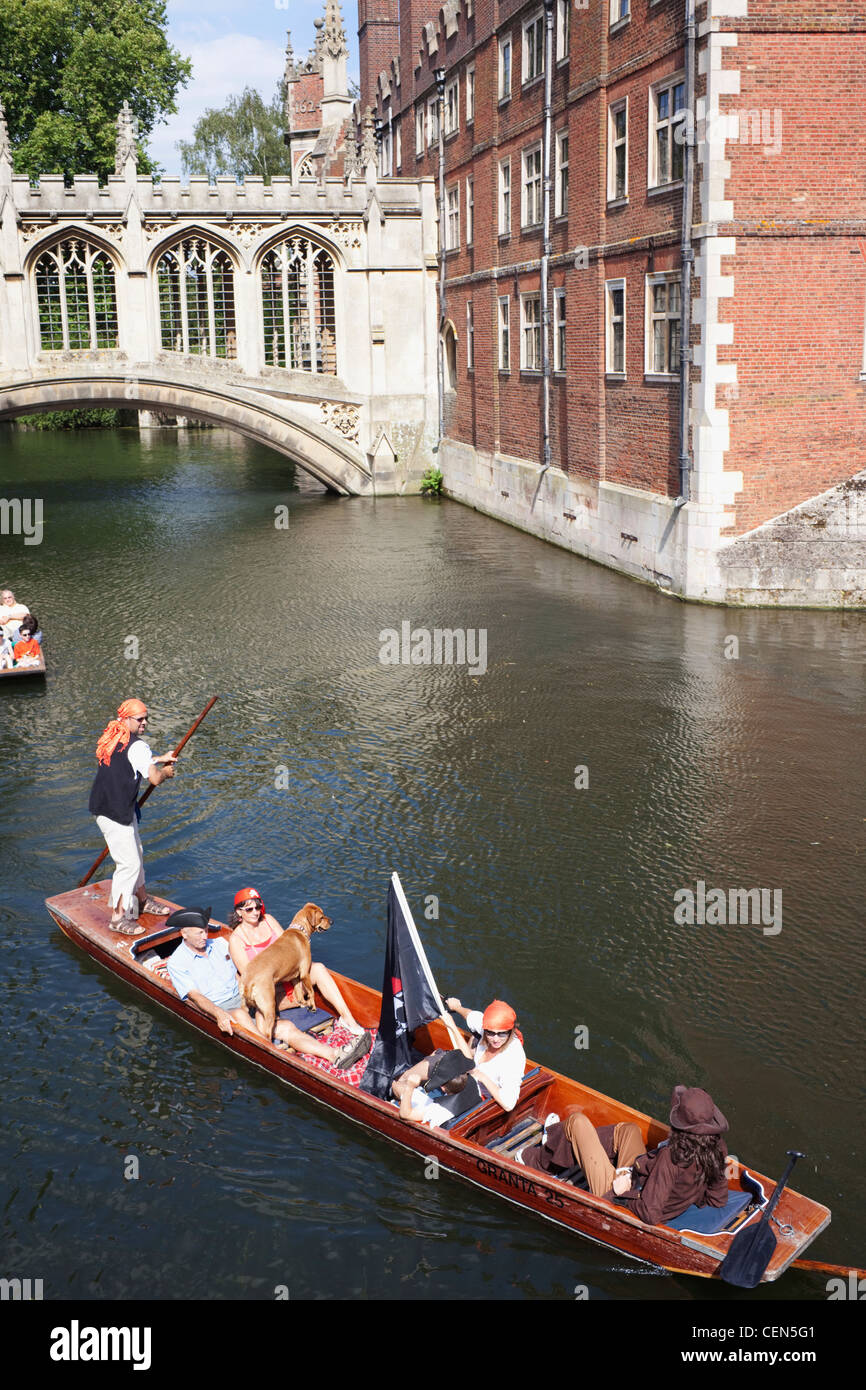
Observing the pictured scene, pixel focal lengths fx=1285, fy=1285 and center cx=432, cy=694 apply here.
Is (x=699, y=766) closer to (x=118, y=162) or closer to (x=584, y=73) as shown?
(x=584, y=73)

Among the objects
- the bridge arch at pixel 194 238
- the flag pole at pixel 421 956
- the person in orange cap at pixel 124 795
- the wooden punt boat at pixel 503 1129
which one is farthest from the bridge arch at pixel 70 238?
the flag pole at pixel 421 956

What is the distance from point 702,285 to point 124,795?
13.0m

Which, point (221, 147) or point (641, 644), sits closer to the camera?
point (641, 644)

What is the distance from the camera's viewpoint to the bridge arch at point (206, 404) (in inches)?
1273

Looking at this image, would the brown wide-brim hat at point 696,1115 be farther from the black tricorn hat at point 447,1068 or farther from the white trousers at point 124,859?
the white trousers at point 124,859

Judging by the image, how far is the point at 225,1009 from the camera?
9000mm

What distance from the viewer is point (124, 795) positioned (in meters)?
10.1

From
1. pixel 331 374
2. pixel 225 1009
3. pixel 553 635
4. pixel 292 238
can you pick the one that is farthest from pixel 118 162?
pixel 225 1009

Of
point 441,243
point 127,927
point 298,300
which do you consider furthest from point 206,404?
point 127,927

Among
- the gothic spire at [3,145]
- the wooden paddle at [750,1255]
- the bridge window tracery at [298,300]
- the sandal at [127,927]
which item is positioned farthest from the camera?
the bridge window tracery at [298,300]

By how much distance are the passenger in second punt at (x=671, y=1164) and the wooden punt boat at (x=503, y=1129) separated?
0.14 m

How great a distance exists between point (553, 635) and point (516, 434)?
439 inches

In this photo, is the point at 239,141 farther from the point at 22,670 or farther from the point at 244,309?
the point at 22,670

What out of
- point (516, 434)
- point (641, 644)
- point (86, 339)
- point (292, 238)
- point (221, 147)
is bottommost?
point (641, 644)
